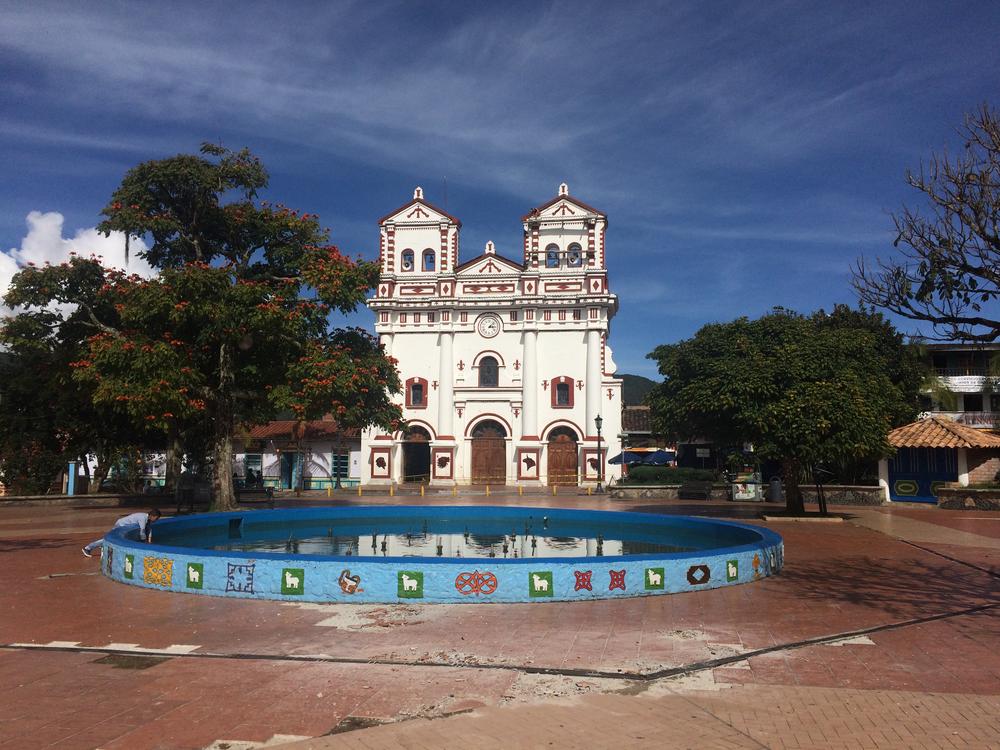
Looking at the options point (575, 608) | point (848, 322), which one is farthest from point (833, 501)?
point (575, 608)

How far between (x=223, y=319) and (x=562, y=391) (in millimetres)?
25200

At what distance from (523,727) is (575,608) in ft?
14.5

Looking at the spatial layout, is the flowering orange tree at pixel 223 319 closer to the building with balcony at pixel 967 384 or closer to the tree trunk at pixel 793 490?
the tree trunk at pixel 793 490

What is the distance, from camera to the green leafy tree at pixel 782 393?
21000mm

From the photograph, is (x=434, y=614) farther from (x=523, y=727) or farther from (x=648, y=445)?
(x=648, y=445)

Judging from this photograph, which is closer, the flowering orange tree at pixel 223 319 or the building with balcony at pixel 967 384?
the flowering orange tree at pixel 223 319

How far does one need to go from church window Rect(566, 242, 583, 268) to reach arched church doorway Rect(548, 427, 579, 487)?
9.79 meters

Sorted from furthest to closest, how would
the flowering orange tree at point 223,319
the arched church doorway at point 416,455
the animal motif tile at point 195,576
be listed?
the arched church doorway at point 416,455 → the flowering orange tree at point 223,319 → the animal motif tile at point 195,576

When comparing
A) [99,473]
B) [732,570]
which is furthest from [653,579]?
[99,473]

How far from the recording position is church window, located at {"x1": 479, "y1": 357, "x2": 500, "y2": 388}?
44.6 meters

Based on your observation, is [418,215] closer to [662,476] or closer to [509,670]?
[662,476]

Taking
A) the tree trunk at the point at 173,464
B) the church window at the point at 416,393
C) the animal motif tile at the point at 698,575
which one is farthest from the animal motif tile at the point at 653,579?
the church window at the point at 416,393

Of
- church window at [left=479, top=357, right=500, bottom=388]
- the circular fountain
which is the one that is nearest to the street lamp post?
church window at [left=479, top=357, right=500, bottom=388]

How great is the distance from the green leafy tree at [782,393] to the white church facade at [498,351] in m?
16.7
